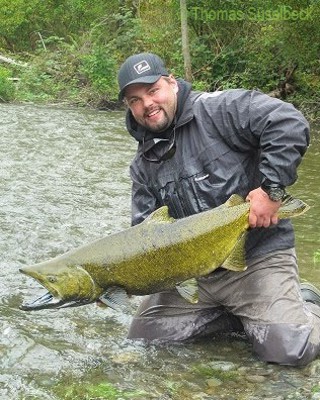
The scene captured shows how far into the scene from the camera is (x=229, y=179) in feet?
14.0

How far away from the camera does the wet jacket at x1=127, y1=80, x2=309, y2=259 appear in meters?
4.18

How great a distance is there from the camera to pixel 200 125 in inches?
170

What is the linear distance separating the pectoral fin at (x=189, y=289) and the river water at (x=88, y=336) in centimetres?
43

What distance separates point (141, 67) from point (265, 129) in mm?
858

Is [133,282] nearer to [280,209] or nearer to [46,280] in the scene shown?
[46,280]

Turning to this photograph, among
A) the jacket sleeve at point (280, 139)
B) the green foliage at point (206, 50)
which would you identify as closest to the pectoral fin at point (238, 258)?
the jacket sleeve at point (280, 139)

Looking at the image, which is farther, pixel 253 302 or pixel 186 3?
pixel 186 3

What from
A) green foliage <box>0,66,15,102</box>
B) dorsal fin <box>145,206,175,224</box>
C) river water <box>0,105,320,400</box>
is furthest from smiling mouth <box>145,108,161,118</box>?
green foliage <box>0,66,15,102</box>

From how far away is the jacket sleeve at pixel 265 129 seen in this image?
3.94 metres

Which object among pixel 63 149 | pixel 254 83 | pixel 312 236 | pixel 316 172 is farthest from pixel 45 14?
pixel 312 236

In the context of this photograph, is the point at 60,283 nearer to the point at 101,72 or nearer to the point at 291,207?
the point at 291,207

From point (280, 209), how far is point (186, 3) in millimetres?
17787

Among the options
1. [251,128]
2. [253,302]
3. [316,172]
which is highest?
[251,128]

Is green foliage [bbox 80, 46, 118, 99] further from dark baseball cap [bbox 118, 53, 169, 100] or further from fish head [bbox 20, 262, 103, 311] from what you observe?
fish head [bbox 20, 262, 103, 311]
